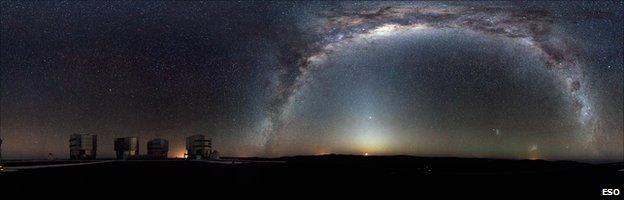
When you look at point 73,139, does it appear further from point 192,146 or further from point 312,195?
point 312,195

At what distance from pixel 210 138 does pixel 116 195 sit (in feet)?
465

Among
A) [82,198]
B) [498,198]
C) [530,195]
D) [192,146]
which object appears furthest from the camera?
[192,146]

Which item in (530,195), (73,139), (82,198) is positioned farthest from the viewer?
(73,139)

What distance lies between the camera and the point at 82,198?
2433 cm

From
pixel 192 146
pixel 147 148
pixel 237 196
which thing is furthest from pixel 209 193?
pixel 147 148

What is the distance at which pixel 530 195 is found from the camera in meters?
28.9

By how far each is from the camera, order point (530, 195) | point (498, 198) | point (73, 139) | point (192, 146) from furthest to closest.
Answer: point (73, 139) → point (192, 146) → point (530, 195) → point (498, 198)

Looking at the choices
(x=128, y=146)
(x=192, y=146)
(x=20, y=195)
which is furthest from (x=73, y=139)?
(x=20, y=195)

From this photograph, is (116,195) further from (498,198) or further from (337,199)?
(498,198)

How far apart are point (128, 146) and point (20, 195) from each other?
16345cm

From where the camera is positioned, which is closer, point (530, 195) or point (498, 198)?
point (498, 198)

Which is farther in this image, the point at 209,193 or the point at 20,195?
the point at 209,193

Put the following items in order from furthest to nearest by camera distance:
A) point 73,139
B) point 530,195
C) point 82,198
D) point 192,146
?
point 73,139, point 192,146, point 530,195, point 82,198

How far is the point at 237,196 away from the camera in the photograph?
2580 centimetres
